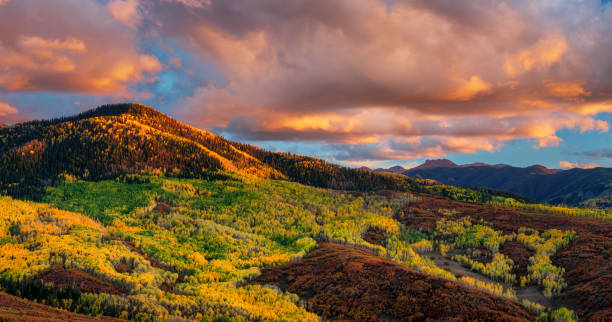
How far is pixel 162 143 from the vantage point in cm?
19700

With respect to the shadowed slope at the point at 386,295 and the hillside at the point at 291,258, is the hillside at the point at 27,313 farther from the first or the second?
the shadowed slope at the point at 386,295

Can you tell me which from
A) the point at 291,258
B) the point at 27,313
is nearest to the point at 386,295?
the point at 291,258

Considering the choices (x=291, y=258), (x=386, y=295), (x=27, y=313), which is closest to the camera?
(x=27, y=313)

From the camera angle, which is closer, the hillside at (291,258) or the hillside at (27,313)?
the hillside at (27,313)

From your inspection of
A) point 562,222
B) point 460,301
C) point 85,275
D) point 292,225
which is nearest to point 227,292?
point 85,275

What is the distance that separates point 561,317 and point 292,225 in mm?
59520

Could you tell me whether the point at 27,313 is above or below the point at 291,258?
above

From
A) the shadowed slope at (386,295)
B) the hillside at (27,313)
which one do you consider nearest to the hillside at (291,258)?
the shadowed slope at (386,295)

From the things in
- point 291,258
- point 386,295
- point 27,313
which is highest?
point 27,313

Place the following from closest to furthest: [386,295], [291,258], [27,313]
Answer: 1. [27,313]
2. [386,295]
3. [291,258]

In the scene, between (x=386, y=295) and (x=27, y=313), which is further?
(x=386, y=295)

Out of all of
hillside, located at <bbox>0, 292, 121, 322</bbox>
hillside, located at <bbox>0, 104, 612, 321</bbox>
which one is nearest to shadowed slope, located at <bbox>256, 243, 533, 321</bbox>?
hillside, located at <bbox>0, 104, 612, 321</bbox>

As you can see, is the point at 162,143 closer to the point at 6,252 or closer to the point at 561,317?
the point at 6,252

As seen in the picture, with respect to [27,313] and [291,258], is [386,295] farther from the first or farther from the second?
[27,313]
